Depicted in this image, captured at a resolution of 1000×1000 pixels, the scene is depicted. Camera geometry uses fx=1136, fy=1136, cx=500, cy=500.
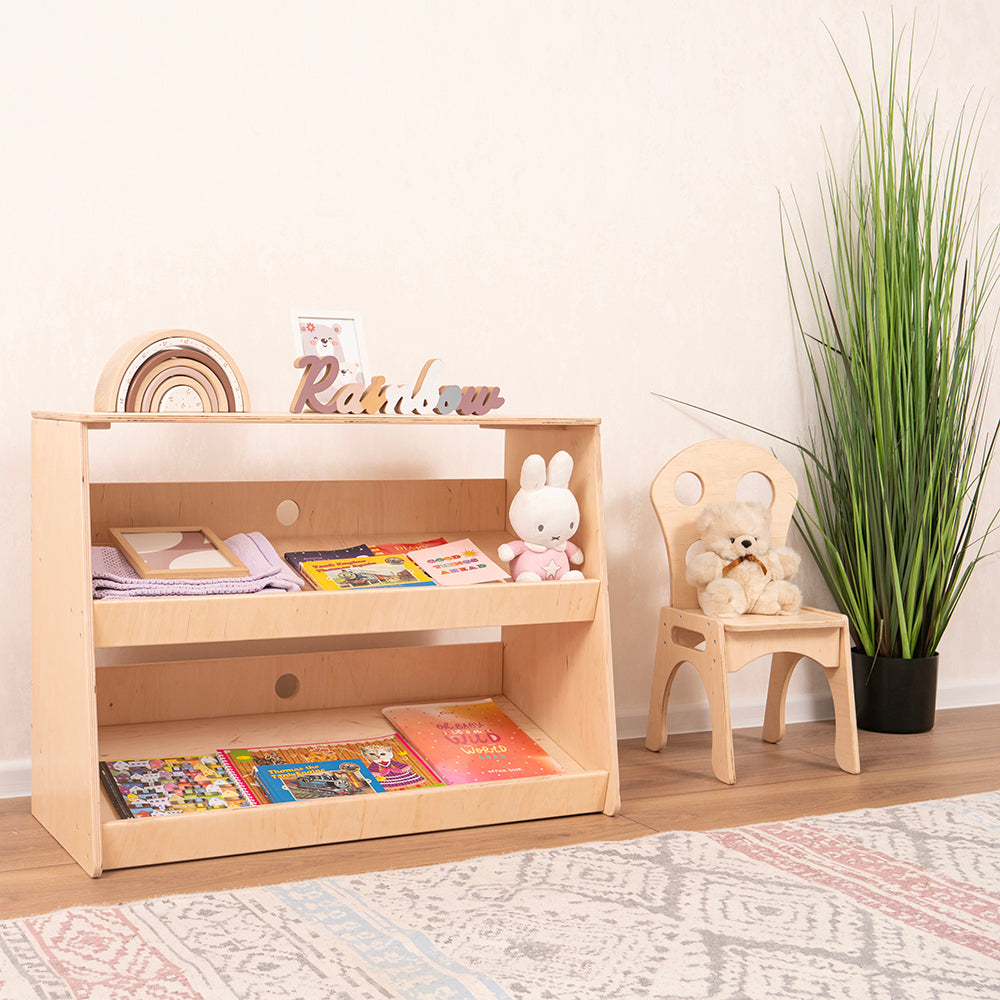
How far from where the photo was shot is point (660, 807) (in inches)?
81.5

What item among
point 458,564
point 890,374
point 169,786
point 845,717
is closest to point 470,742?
point 458,564

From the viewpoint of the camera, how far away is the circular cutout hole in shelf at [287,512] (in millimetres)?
2207

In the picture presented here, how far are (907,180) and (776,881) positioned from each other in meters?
1.71

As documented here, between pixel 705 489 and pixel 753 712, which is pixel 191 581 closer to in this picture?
pixel 705 489

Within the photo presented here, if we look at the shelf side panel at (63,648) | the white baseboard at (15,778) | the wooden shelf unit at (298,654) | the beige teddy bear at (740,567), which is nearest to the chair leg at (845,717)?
the beige teddy bear at (740,567)

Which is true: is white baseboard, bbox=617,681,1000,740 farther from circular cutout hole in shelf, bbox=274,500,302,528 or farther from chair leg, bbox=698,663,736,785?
circular cutout hole in shelf, bbox=274,500,302,528

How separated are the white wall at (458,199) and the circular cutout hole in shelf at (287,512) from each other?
0.39 ft

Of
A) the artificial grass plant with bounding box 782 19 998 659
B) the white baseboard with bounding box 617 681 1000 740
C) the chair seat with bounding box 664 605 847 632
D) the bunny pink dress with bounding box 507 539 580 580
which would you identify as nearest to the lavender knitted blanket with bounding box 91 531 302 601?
the bunny pink dress with bounding box 507 539 580 580

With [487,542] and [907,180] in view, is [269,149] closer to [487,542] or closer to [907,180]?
[487,542]

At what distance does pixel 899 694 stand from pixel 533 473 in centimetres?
115

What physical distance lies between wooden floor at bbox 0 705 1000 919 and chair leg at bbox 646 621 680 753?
0.04 m

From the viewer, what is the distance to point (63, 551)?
5.93ft

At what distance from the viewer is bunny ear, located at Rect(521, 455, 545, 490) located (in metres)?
2.06

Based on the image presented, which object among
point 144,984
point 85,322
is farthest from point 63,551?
point 144,984
